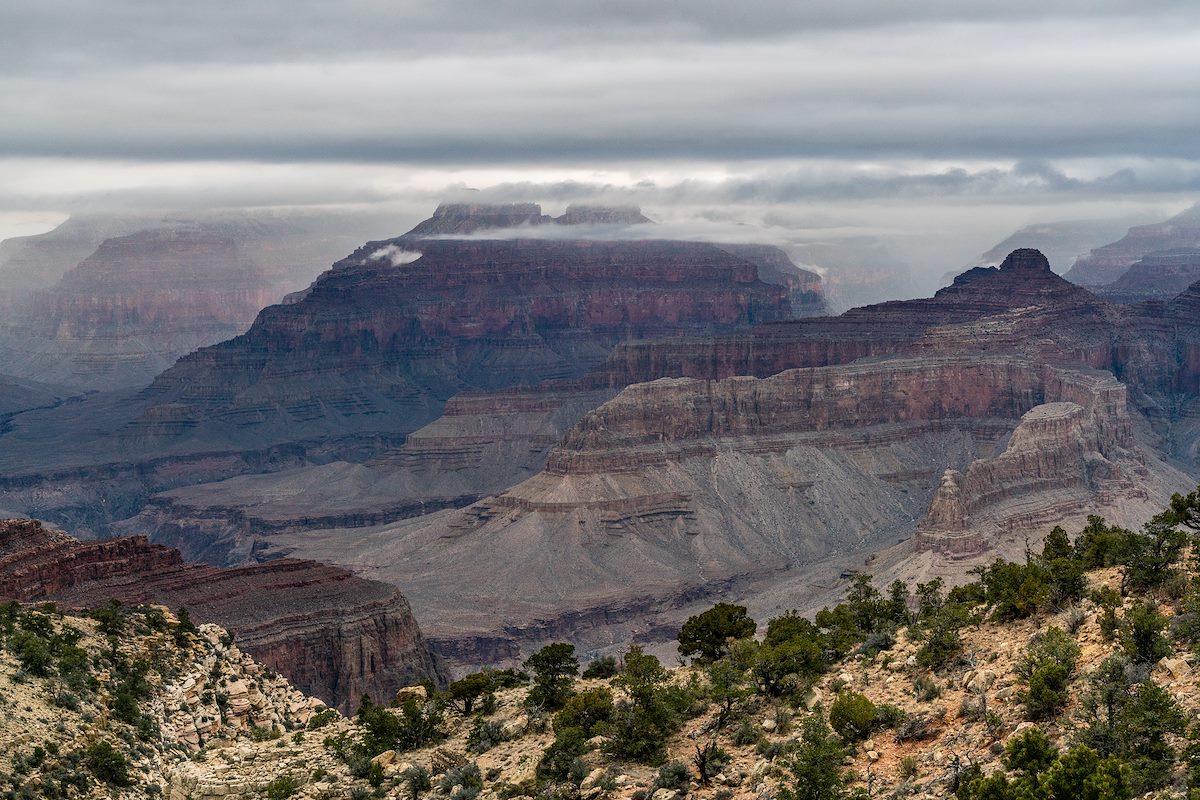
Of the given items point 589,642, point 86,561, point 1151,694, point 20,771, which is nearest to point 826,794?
point 1151,694

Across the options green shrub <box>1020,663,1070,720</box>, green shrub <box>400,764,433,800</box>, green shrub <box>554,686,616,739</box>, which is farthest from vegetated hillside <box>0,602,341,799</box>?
green shrub <box>1020,663,1070,720</box>

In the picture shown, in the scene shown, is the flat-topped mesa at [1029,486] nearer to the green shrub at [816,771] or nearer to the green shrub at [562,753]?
the green shrub at [562,753]

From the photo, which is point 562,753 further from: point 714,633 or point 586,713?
point 714,633

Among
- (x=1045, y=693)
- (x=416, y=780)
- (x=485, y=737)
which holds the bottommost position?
(x=416, y=780)

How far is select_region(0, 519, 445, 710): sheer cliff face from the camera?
9738 cm

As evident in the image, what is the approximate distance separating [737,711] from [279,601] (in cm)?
7288

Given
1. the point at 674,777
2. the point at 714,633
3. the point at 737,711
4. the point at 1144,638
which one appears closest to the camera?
the point at 1144,638

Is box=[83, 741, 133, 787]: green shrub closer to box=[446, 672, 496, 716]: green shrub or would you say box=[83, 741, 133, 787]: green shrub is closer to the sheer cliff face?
box=[446, 672, 496, 716]: green shrub

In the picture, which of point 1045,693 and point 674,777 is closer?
point 1045,693

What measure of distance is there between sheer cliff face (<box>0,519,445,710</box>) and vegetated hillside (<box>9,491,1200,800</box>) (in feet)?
107

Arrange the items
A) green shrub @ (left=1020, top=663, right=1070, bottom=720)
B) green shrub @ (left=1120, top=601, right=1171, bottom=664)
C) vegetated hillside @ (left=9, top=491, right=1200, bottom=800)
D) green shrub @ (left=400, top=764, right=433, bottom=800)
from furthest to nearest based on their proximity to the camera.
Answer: green shrub @ (left=400, top=764, right=433, bottom=800) → green shrub @ (left=1120, top=601, right=1171, bottom=664) → green shrub @ (left=1020, top=663, right=1070, bottom=720) → vegetated hillside @ (left=9, top=491, right=1200, bottom=800)

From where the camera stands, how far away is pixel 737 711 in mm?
51531

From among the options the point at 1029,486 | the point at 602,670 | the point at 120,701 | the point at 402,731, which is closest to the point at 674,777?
the point at 402,731

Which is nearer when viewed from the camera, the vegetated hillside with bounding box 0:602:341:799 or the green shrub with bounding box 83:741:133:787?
the vegetated hillside with bounding box 0:602:341:799
